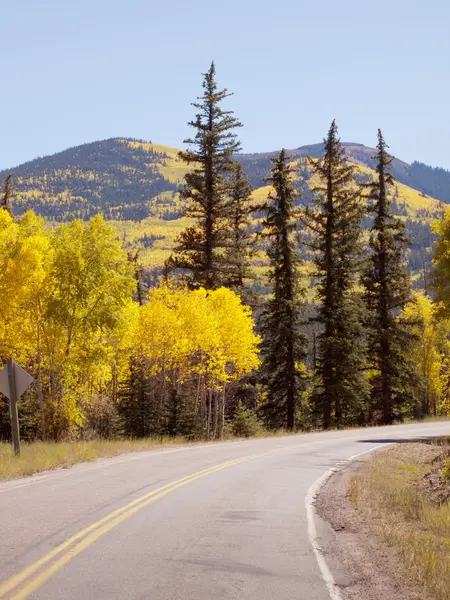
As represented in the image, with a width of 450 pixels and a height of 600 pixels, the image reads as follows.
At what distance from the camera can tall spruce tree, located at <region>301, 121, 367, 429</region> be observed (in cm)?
4353

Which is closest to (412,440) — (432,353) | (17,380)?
(17,380)

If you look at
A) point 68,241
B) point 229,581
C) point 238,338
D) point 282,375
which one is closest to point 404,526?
point 229,581

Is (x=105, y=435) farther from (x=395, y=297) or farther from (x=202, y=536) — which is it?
(x=202, y=536)

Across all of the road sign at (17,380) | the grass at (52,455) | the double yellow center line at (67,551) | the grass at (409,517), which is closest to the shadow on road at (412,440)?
the grass at (409,517)

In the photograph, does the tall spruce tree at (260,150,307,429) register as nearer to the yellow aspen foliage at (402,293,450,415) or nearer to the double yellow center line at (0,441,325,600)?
the yellow aspen foliage at (402,293,450,415)

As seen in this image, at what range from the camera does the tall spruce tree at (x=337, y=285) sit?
43531 mm

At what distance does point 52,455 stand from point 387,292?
101 feet

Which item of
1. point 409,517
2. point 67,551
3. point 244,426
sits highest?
point 67,551

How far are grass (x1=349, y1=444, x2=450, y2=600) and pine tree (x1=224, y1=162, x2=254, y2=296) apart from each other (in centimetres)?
2559

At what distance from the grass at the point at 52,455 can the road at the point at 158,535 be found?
615mm

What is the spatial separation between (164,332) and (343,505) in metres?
29.1

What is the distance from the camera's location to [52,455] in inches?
789

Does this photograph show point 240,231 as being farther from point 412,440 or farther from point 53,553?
point 53,553

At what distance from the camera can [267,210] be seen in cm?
4441
